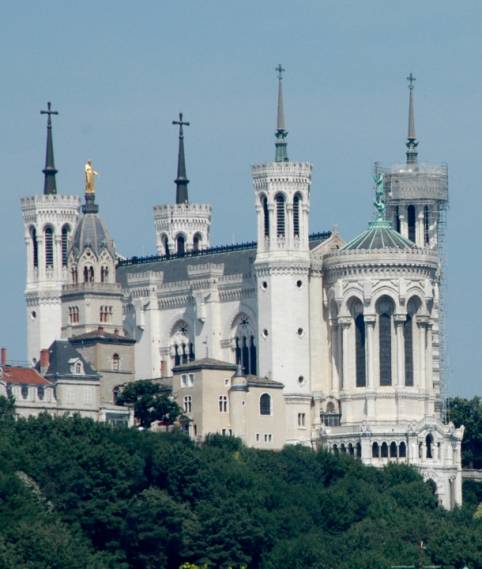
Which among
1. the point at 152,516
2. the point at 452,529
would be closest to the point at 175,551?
the point at 152,516

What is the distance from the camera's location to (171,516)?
186250 millimetres

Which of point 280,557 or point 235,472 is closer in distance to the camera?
point 280,557

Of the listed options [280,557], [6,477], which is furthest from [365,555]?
[6,477]

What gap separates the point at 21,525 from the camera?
175 m

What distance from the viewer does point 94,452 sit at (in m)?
190

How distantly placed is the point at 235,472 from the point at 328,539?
8.60 metres

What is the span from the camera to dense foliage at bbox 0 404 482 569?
182m

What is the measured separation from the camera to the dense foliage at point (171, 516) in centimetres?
18162

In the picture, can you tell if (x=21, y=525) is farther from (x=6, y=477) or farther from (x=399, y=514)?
(x=399, y=514)

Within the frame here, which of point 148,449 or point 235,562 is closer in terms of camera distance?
point 235,562

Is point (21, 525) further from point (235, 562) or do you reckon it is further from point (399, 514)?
point (399, 514)

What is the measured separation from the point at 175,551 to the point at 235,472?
13.1 metres

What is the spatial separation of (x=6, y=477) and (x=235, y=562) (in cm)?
1188

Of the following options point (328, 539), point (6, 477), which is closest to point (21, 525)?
point (6, 477)
